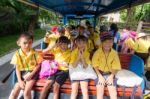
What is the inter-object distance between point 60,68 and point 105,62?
798 mm

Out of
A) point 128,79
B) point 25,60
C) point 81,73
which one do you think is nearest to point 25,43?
point 25,60

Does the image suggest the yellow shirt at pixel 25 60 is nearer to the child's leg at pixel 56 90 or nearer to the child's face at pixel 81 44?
the child's leg at pixel 56 90

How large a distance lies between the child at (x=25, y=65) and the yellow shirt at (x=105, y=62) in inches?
39.5

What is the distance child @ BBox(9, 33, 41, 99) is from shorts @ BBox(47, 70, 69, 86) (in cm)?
31

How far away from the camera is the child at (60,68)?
6.07 m

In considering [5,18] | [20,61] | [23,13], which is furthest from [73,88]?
[23,13]

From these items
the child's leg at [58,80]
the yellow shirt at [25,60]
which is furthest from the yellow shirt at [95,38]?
the yellow shirt at [25,60]

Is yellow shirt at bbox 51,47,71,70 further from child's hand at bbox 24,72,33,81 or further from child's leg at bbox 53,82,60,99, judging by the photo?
child's hand at bbox 24,72,33,81

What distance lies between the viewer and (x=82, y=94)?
604 cm

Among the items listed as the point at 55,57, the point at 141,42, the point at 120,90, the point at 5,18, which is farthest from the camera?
the point at 5,18

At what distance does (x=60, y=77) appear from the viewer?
20.4ft

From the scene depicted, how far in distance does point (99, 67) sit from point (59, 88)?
0.78 m

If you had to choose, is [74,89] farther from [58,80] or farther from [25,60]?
[25,60]

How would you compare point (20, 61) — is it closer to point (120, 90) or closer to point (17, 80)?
point (17, 80)
